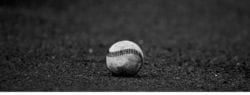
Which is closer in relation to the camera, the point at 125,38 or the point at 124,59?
the point at 124,59

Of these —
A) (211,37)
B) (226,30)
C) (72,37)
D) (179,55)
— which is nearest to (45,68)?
(179,55)

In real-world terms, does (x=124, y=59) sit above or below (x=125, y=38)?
below

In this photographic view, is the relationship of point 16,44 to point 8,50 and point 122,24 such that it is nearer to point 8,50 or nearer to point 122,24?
Answer: point 8,50
